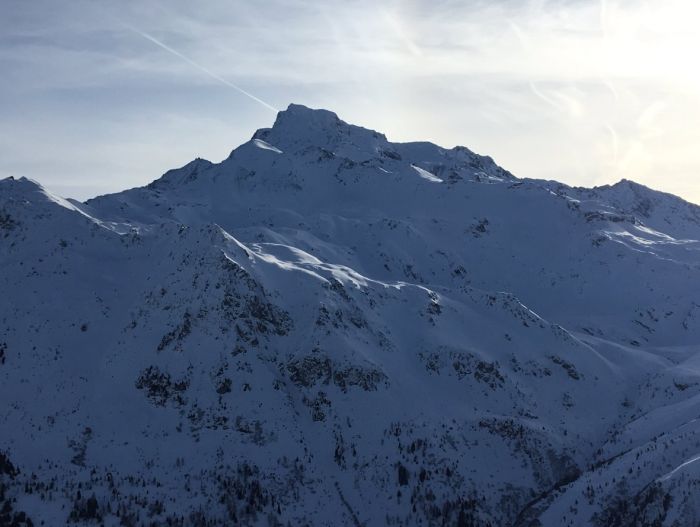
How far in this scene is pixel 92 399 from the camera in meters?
84.8

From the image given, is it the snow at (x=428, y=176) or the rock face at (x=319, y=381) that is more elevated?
the snow at (x=428, y=176)

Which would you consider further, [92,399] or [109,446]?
[92,399]

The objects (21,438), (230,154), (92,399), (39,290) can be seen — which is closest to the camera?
(21,438)

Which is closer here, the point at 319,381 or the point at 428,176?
the point at 319,381

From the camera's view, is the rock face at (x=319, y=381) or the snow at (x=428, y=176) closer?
the rock face at (x=319, y=381)

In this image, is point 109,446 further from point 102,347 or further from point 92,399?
point 102,347

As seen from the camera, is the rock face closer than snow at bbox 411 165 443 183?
Yes

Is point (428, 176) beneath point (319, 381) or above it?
above

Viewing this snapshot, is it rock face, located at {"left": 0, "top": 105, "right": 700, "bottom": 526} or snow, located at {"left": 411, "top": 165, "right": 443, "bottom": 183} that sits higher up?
snow, located at {"left": 411, "top": 165, "right": 443, "bottom": 183}

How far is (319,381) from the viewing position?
301 ft

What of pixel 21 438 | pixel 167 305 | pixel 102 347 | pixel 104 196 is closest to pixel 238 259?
pixel 167 305

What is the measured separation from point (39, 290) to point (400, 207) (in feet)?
284

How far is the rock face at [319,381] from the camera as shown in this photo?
73312 mm

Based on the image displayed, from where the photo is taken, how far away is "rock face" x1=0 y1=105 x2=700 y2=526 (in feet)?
241
